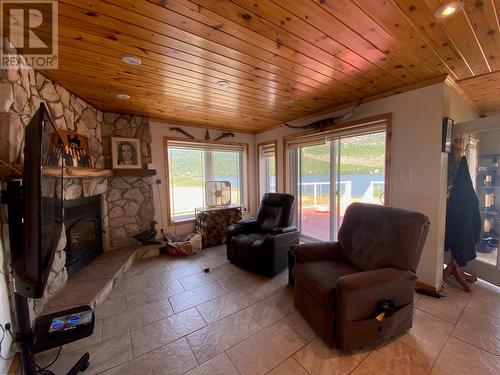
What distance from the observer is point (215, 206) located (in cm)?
400

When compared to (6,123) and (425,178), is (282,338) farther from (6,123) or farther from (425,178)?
(6,123)

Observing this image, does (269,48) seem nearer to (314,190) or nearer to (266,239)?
(266,239)

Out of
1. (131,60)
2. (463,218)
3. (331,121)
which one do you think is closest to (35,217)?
(131,60)

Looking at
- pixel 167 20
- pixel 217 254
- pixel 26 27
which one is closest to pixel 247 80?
pixel 167 20

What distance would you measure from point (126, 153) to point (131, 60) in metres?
1.89

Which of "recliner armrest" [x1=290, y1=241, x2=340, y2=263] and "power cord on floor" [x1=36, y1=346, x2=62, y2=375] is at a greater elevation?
"recliner armrest" [x1=290, y1=241, x2=340, y2=263]

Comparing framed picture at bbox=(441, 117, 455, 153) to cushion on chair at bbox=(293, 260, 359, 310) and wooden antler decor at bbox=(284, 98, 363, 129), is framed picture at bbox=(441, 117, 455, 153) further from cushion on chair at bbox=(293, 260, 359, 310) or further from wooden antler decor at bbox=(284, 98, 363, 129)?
cushion on chair at bbox=(293, 260, 359, 310)

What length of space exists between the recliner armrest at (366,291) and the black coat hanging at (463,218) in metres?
1.25

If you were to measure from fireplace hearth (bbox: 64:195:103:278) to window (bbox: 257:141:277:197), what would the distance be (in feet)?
9.72

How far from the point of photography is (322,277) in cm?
175

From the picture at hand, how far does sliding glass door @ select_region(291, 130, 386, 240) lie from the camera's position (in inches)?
114

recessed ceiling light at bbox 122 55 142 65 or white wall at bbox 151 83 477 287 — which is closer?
recessed ceiling light at bbox 122 55 142 65

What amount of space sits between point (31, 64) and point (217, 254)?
2994 millimetres

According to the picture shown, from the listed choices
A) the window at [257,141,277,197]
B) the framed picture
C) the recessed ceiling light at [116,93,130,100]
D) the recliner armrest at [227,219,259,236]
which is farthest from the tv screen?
the window at [257,141,277,197]
